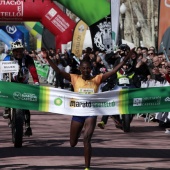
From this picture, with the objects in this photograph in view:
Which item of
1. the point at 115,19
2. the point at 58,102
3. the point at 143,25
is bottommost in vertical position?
the point at 58,102

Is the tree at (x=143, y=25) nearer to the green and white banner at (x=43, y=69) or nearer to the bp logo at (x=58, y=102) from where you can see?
the green and white banner at (x=43, y=69)

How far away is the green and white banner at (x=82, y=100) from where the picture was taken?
1180cm

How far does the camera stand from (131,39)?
6066 centimetres

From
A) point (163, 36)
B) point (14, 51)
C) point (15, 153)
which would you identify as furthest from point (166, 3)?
point (15, 153)

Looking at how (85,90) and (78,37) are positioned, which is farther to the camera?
(78,37)

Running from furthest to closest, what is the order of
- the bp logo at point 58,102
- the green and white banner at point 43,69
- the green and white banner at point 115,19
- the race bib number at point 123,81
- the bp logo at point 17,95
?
the green and white banner at point 43,69
the green and white banner at point 115,19
the race bib number at point 123,81
the bp logo at point 17,95
the bp logo at point 58,102

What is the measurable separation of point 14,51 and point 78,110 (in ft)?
10.4

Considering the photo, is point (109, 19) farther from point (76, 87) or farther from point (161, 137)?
point (76, 87)

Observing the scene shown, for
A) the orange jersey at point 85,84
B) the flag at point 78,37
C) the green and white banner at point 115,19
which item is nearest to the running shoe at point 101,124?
the green and white banner at point 115,19

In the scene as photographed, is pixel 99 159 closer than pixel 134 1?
Yes

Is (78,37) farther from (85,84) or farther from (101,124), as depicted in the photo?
(85,84)

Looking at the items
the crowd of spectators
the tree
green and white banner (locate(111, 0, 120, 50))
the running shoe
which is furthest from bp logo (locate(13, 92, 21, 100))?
the tree

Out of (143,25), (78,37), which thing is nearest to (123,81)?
(78,37)

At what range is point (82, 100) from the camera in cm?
1170
